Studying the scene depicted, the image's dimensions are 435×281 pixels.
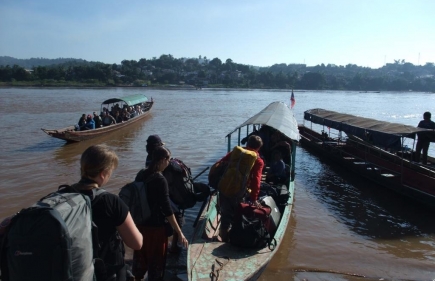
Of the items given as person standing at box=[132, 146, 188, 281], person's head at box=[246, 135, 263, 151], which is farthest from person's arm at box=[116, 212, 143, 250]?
person's head at box=[246, 135, 263, 151]

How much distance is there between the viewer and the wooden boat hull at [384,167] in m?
10.1

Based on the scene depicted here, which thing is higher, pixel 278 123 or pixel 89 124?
pixel 278 123

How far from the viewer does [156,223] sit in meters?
4.12

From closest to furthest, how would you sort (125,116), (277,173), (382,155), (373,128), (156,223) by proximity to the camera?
(156,223) → (277,173) → (373,128) → (382,155) → (125,116)

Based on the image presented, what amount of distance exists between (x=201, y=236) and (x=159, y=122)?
80.0 feet

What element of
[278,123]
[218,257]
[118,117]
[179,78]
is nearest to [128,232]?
[218,257]

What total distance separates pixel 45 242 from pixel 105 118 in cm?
1979

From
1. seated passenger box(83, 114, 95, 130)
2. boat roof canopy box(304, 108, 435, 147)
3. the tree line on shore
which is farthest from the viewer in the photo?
the tree line on shore

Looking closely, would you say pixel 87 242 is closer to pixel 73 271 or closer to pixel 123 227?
pixel 73 271

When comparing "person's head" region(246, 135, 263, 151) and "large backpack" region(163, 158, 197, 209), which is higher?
"person's head" region(246, 135, 263, 151)

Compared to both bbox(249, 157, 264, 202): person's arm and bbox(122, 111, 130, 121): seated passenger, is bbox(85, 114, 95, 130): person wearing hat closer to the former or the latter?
bbox(122, 111, 130, 121): seated passenger

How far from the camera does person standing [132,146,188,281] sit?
150 inches

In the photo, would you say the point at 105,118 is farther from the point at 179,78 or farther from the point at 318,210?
the point at 179,78

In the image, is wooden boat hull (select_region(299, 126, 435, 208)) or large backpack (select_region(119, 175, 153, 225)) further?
wooden boat hull (select_region(299, 126, 435, 208))
